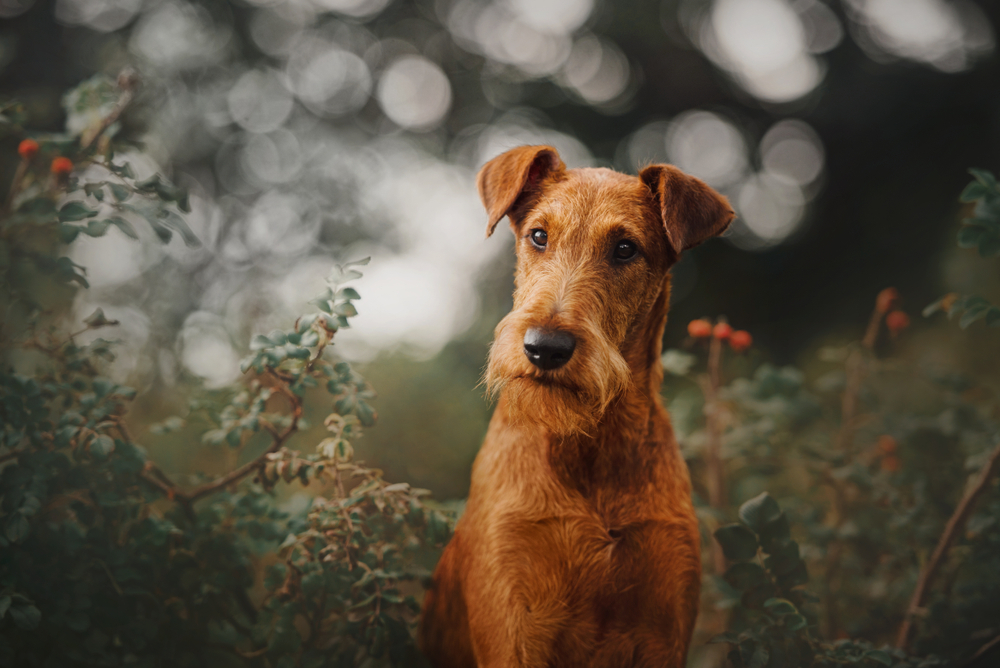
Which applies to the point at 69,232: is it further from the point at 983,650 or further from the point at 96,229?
the point at 983,650

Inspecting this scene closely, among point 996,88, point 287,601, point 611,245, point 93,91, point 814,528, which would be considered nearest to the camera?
point 611,245

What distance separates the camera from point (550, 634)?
158cm

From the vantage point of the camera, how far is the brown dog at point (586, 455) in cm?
153

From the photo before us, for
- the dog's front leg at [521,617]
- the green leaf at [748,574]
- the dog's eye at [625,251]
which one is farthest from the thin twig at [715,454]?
the dog's front leg at [521,617]

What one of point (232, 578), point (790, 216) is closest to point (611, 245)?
point (232, 578)

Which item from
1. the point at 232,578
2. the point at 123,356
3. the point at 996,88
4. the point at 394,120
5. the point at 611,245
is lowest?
the point at 232,578

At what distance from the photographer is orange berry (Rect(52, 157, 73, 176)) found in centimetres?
200

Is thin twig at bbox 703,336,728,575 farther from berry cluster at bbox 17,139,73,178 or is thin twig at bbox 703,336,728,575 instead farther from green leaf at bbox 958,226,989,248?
berry cluster at bbox 17,139,73,178

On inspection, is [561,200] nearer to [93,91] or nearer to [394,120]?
[93,91]

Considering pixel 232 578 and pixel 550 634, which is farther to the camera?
pixel 232 578

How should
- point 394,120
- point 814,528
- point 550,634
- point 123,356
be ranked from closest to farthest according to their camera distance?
point 550,634 → point 814,528 → point 123,356 → point 394,120

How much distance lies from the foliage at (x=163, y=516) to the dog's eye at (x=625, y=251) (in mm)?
837

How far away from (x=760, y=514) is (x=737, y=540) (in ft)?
0.39

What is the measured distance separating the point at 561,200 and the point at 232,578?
5.65 ft
